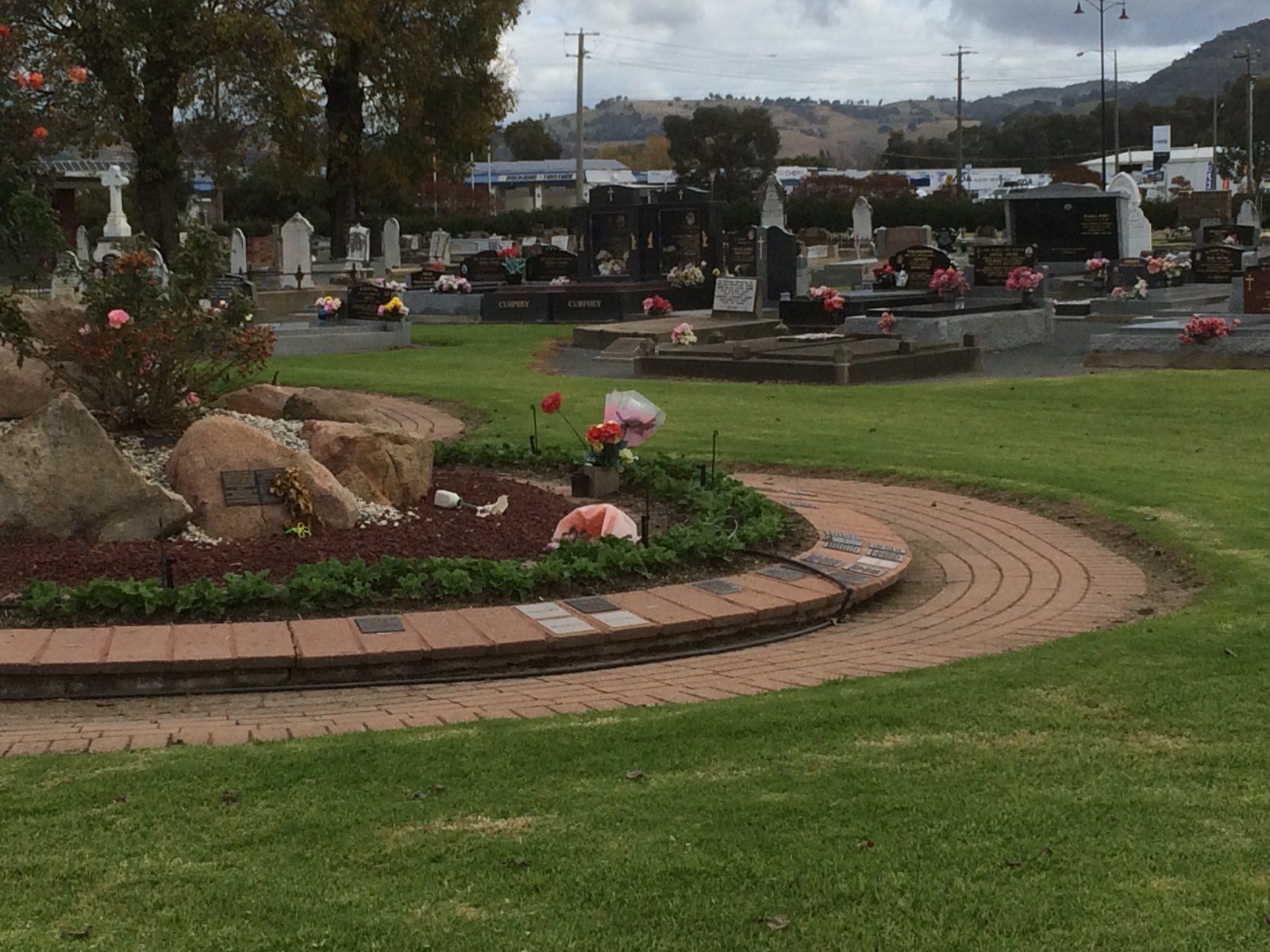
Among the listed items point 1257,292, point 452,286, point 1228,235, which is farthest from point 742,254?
point 1228,235

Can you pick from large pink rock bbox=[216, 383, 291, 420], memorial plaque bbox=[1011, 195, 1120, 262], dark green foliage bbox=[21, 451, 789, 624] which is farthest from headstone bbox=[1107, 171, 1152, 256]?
dark green foliage bbox=[21, 451, 789, 624]

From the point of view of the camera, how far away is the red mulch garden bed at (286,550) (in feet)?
22.2

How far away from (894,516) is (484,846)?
19.7 ft

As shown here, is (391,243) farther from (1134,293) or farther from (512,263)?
(1134,293)

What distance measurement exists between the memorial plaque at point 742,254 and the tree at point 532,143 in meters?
98.1

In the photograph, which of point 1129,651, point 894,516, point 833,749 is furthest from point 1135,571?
point 833,749

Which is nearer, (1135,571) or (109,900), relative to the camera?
(109,900)

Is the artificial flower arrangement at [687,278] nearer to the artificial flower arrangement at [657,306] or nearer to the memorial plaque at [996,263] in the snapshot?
the artificial flower arrangement at [657,306]

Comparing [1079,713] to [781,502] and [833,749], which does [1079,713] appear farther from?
[781,502]

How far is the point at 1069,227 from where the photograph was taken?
34125mm

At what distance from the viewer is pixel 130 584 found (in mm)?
6258

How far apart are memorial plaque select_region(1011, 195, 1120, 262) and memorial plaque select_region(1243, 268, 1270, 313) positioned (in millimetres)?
11934

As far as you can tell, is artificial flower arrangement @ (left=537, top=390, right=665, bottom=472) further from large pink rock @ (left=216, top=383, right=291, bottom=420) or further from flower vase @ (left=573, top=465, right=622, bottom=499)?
large pink rock @ (left=216, top=383, right=291, bottom=420)

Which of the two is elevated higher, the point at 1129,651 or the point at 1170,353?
the point at 1170,353
